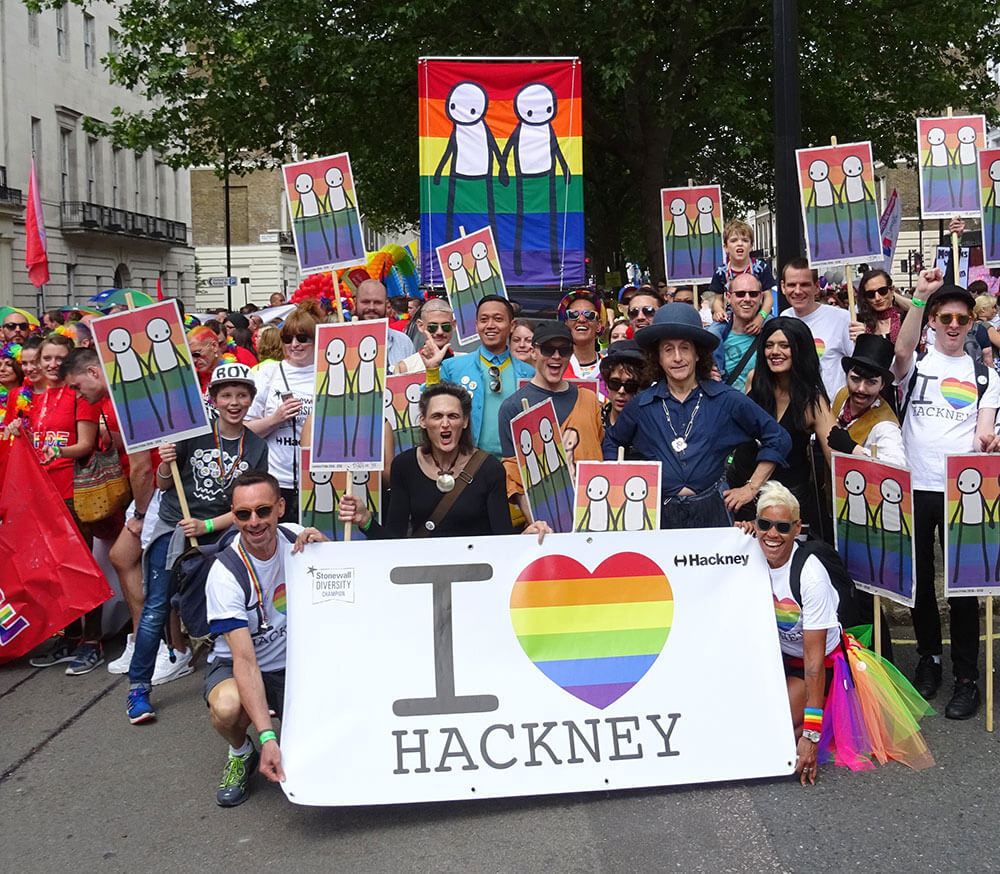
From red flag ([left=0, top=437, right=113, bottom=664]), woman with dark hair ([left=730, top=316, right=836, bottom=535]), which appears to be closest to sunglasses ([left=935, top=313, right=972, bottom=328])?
woman with dark hair ([left=730, top=316, right=836, bottom=535])

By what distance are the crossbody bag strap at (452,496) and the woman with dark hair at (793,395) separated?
1250 millimetres

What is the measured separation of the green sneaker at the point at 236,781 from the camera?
475 centimetres

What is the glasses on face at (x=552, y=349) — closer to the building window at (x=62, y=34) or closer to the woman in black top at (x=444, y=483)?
the woman in black top at (x=444, y=483)

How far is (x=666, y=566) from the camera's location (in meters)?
4.88

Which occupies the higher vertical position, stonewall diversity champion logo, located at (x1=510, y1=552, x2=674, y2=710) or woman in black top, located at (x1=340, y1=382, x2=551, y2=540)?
woman in black top, located at (x1=340, y1=382, x2=551, y2=540)

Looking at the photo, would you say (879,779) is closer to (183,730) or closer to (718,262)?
(183,730)

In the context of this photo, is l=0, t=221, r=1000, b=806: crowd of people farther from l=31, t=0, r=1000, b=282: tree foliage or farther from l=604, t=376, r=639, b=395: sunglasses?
l=31, t=0, r=1000, b=282: tree foliage

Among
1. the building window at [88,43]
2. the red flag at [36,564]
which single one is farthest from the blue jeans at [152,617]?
the building window at [88,43]

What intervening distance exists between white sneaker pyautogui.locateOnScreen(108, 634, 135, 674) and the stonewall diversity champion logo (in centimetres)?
287

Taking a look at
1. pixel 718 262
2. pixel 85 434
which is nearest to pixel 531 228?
pixel 718 262

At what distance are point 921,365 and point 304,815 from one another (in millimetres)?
3428

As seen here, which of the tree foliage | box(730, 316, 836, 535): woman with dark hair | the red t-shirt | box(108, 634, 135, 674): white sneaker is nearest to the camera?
box(730, 316, 836, 535): woman with dark hair

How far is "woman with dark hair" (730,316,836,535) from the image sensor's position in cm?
579

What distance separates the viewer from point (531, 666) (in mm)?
4727
